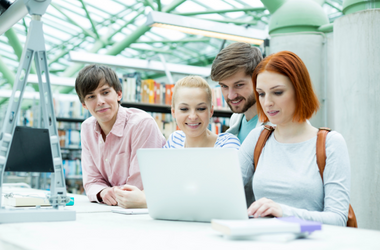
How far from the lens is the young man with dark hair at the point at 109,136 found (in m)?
2.01

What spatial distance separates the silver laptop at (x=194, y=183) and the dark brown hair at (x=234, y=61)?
80 centimetres

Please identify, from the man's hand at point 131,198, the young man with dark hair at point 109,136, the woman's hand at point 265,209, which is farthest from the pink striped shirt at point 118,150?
the woman's hand at point 265,209

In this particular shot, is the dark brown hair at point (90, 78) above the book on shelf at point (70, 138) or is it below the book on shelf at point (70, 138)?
above

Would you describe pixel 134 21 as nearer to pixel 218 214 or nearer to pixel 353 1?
pixel 353 1

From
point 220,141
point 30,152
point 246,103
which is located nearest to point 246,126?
point 246,103

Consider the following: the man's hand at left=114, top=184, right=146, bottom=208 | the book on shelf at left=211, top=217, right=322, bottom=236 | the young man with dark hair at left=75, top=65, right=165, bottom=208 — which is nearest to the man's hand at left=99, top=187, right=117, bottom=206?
the young man with dark hair at left=75, top=65, right=165, bottom=208

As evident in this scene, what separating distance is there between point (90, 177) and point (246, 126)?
89 centimetres

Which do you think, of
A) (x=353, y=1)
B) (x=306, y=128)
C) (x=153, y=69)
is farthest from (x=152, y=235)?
(x=153, y=69)

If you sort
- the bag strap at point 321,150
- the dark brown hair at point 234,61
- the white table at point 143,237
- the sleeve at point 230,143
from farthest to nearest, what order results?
1. the dark brown hair at point 234,61
2. the sleeve at point 230,143
3. the bag strap at point 321,150
4. the white table at point 143,237

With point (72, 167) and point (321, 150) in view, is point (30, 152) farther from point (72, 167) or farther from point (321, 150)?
point (72, 167)

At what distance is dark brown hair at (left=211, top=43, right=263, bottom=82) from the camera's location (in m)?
1.86

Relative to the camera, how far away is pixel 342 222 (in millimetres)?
1304

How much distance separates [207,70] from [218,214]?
5.38 meters

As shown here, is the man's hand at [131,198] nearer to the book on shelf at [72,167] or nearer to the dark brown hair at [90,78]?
the dark brown hair at [90,78]
